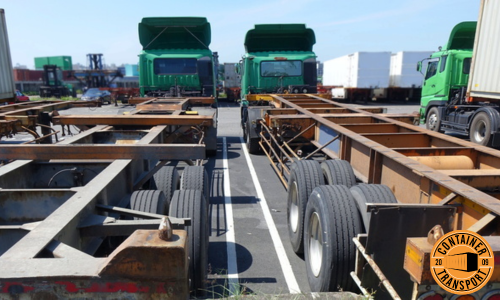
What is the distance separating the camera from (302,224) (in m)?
3.95

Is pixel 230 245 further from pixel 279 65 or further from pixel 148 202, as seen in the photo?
pixel 279 65

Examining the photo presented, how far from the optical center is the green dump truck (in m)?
9.27

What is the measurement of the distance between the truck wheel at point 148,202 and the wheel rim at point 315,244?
4.86ft

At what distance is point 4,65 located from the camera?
436 inches

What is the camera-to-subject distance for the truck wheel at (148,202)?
10.3 feet

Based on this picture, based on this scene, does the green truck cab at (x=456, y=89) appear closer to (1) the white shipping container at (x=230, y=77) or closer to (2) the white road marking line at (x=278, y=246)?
(2) the white road marking line at (x=278, y=246)

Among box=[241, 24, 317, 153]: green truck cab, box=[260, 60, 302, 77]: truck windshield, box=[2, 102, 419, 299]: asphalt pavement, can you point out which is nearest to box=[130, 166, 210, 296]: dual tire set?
box=[2, 102, 419, 299]: asphalt pavement

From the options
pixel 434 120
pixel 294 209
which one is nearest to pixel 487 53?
pixel 434 120

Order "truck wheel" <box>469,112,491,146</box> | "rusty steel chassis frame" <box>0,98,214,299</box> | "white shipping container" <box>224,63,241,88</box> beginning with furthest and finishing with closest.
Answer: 1. "white shipping container" <box>224,63,241,88</box>
2. "truck wheel" <box>469,112,491,146</box>
3. "rusty steel chassis frame" <box>0,98,214,299</box>

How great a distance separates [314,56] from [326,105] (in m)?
3.53

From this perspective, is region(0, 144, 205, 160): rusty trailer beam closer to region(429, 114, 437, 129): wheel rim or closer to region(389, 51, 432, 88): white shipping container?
region(429, 114, 437, 129): wheel rim

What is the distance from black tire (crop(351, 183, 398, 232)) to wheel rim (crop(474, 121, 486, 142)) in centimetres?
916

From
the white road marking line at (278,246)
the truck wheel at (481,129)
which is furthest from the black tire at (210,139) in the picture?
the truck wheel at (481,129)

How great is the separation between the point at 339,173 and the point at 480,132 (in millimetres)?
8781
